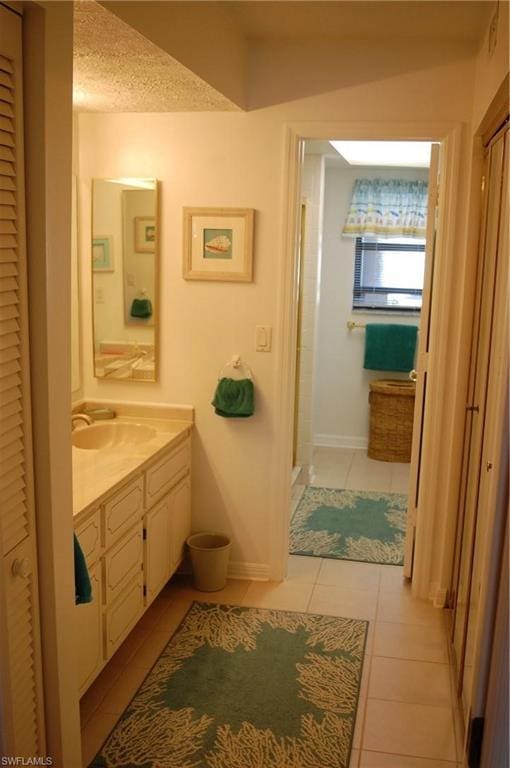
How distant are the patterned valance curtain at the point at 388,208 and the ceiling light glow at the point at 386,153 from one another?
19 centimetres

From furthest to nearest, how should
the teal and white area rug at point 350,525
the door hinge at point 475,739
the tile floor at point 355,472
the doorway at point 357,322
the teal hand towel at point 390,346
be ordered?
the teal hand towel at point 390,346 → the tile floor at point 355,472 → the doorway at point 357,322 → the teal and white area rug at point 350,525 → the door hinge at point 475,739

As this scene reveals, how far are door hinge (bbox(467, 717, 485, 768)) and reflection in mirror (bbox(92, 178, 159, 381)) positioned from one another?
6.95 feet

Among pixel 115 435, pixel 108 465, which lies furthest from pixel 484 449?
pixel 115 435

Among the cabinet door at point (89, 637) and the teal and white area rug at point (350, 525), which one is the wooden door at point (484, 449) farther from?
the cabinet door at point (89, 637)

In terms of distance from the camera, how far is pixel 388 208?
5695 millimetres

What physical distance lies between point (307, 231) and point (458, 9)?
7.65 ft

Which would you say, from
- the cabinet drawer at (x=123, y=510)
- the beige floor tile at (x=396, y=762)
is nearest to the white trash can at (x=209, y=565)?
the cabinet drawer at (x=123, y=510)

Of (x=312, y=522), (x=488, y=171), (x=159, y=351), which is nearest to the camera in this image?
(x=488, y=171)

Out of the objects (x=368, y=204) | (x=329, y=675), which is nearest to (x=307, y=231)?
(x=368, y=204)

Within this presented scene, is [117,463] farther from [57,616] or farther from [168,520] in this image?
[57,616]

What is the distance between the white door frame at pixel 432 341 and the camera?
3156mm

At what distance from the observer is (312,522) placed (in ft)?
14.3

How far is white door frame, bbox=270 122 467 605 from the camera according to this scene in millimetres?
3156

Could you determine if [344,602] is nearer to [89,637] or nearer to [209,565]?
[209,565]
